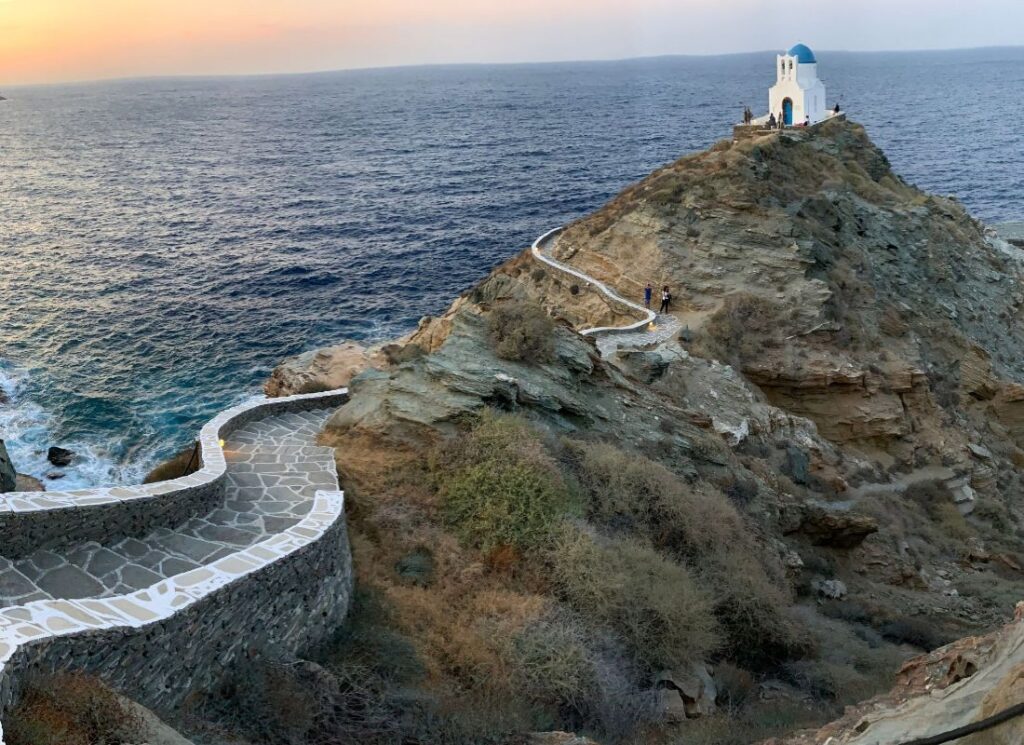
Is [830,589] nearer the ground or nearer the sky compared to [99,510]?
nearer the ground

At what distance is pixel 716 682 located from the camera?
11.6m

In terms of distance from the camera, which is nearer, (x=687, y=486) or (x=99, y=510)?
(x=99, y=510)

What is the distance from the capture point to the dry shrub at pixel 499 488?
12.8 metres

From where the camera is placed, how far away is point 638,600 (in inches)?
468

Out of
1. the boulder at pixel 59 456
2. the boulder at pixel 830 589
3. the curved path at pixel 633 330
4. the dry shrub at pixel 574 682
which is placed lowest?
the boulder at pixel 830 589

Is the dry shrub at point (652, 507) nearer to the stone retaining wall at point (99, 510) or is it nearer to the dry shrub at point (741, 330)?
the stone retaining wall at point (99, 510)

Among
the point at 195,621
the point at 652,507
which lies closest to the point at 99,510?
the point at 195,621

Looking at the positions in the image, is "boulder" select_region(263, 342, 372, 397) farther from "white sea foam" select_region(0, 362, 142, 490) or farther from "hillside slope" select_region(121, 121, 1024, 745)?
"white sea foam" select_region(0, 362, 142, 490)

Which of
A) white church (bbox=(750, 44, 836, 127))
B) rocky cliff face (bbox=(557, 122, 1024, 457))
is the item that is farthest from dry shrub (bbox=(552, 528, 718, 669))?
white church (bbox=(750, 44, 836, 127))

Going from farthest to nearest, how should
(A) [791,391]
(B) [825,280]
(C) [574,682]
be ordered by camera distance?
1. (B) [825,280]
2. (A) [791,391]
3. (C) [574,682]

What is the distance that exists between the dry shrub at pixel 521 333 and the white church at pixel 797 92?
30.0 m

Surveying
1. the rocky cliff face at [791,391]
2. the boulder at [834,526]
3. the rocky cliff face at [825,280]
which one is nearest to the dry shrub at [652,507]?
the rocky cliff face at [791,391]

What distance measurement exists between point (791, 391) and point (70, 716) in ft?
71.3

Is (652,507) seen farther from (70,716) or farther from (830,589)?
(70,716)
